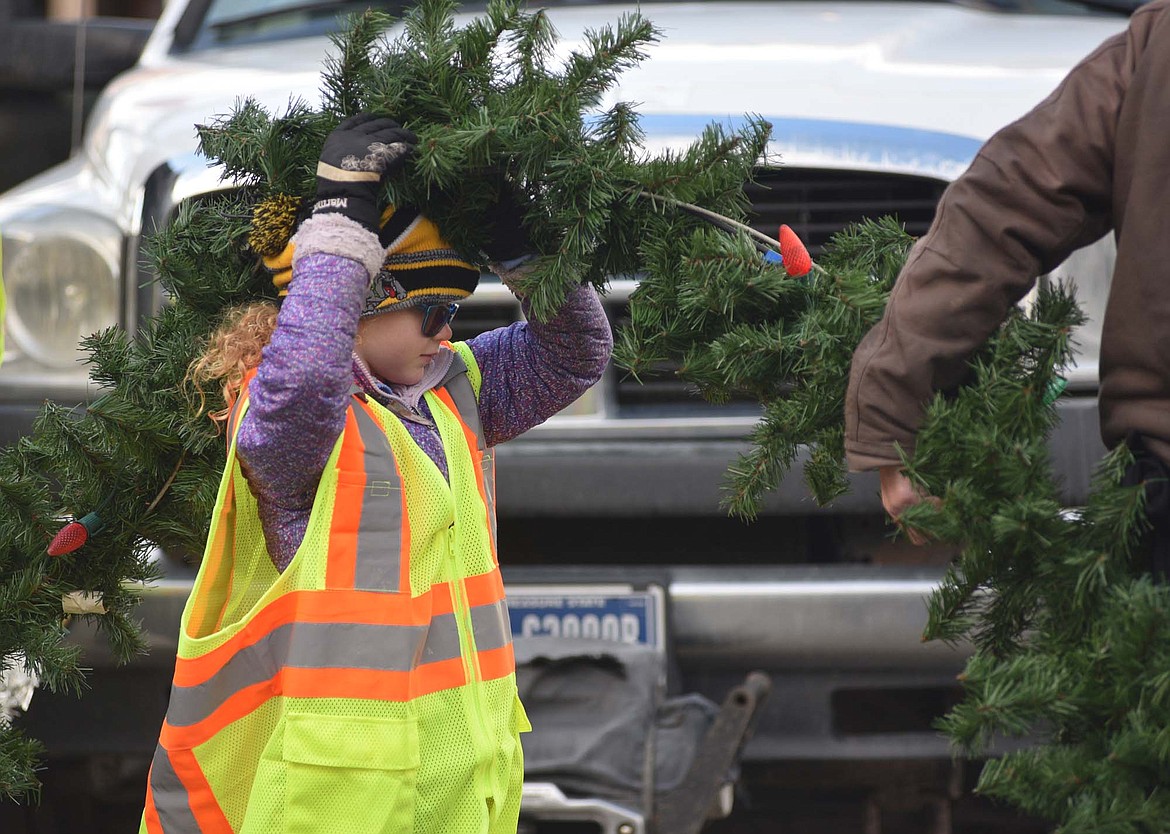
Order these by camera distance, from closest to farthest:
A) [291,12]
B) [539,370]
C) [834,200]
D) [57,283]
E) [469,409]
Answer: [469,409]
[539,370]
[834,200]
[57,283]
[291,12]

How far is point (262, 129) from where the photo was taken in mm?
2258

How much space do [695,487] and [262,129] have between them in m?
1.41

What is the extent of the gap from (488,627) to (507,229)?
610 millimetres

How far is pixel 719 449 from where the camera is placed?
333cm

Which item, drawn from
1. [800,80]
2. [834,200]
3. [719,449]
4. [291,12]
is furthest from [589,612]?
[291,12]

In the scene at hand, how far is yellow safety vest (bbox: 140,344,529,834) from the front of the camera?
2021 mm

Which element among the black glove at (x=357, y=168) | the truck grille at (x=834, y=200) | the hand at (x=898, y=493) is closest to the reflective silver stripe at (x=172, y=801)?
the black glove at (x=357, y=168)

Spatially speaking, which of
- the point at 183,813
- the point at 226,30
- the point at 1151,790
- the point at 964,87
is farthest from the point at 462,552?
the point at 226,30

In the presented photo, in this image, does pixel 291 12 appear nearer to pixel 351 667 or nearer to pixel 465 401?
→ pixel 465 401

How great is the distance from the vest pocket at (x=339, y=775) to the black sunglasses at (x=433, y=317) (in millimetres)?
595

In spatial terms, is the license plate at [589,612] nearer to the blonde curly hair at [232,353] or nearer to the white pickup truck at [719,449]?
the white pickup truck at [719,449]

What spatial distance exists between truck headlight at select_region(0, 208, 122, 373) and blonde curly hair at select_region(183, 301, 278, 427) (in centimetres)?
123

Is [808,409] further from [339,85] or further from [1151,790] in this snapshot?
[339,85]

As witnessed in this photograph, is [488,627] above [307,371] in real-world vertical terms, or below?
below
